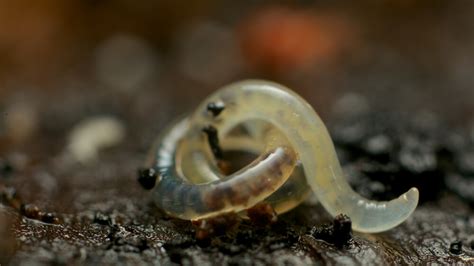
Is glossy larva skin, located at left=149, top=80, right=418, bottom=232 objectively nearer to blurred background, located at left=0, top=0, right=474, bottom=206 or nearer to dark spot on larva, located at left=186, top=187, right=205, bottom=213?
dark spot on larva, located at left=186, top=187, right=205, bottom=213

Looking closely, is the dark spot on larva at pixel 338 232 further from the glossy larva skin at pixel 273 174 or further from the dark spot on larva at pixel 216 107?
the dark spot on larva at pixel 216 107

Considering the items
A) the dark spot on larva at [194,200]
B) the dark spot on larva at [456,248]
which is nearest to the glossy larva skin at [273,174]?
the dark spot on larva at [194,200]

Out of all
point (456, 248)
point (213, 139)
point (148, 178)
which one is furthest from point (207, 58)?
Answer: point (456, 248)

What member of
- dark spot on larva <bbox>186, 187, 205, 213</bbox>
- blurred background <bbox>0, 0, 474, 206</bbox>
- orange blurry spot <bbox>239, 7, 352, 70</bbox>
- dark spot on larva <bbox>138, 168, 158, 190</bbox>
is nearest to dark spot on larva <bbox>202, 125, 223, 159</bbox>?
dark spot on larva <bbox>138, 168, 158, 190</bbox>

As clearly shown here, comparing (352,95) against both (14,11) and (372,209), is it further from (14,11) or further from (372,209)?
(14,11)

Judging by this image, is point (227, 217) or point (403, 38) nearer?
point (227, 217)

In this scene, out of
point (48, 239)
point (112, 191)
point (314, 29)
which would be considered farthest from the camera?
point (314, 29)

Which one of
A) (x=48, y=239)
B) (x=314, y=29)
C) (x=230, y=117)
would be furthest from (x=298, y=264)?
(x=314, y=29)
